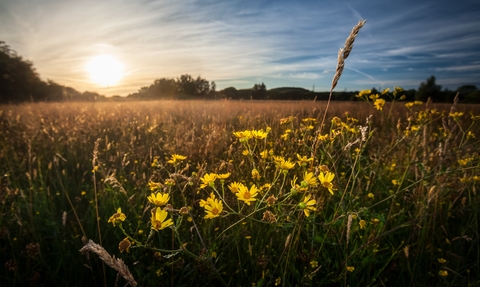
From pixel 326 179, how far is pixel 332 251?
2.70 ft

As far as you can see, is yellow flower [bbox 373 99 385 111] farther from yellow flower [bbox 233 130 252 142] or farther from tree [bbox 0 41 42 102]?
tree [bbox 0 41 42 102]

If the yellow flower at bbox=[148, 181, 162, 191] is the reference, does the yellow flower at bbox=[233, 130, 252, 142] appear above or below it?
above

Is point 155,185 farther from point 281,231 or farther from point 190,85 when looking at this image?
point 190,85

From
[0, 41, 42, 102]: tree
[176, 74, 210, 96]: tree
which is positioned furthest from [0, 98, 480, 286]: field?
[176, 74, 210, 96]: tree

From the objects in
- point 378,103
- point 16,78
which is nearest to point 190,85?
point 16,78

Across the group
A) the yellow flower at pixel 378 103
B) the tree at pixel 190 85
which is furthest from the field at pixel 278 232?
the tree at pixel 190 85

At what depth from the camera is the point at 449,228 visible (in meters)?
2.01

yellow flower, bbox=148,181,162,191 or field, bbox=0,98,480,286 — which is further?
field, bbox=0,98,480,286

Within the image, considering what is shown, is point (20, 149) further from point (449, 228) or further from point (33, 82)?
point (33, 82)

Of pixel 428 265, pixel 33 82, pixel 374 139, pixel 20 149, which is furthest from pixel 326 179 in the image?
pixel 33 82

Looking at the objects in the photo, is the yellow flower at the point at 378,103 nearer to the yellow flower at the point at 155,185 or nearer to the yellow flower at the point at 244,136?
the yellow flower at the point at 244,136

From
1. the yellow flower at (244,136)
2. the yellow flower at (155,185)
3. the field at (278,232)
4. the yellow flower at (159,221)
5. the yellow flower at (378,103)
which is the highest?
the yellow flower at (378,103)

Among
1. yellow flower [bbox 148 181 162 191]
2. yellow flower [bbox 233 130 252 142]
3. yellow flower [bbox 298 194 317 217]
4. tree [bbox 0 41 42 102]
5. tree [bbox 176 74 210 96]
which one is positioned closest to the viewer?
yellow flower [bbox 298 194 317 217]

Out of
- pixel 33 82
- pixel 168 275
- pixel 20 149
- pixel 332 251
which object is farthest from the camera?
pixel 33 82
